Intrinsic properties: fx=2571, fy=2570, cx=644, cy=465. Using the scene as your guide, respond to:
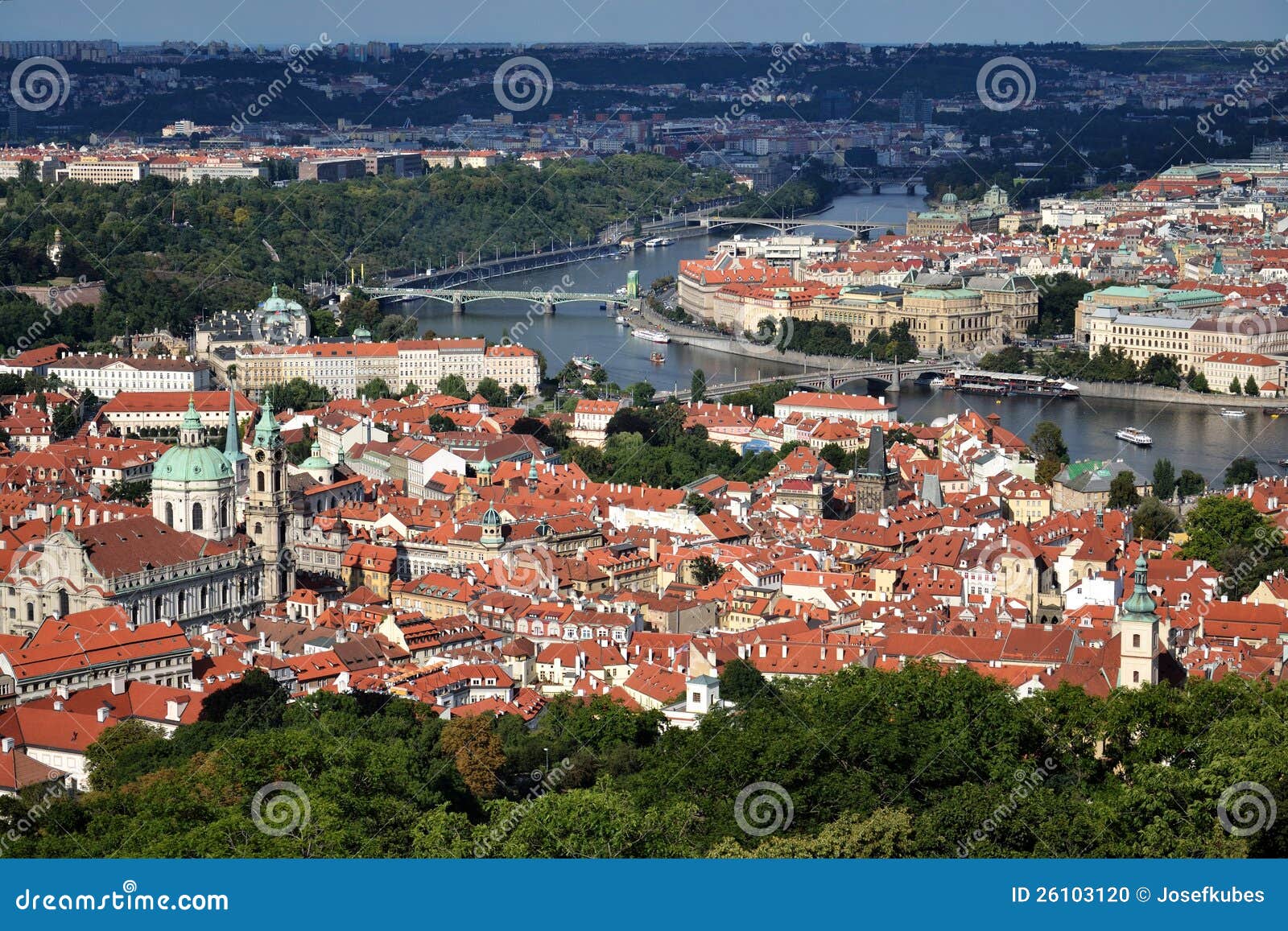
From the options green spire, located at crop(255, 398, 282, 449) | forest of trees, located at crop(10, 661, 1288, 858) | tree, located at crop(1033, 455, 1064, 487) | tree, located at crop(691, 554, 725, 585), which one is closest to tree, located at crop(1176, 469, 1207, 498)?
tree, located at crop(1033, 455, 1064, 487)

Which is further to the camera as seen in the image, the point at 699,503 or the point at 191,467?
the point at 699,503

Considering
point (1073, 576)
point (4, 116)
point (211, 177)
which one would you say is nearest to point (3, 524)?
point (1073, 576)

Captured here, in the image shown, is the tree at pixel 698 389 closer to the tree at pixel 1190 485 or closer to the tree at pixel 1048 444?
the tree at pixel 1048 444

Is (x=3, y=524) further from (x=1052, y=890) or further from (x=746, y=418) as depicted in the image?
(x=1052, y=890)

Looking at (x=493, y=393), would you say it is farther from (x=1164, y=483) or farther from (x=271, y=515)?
(x=271, y=515)

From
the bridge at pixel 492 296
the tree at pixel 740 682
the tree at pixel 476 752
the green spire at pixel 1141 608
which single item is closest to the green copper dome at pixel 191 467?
the tree at pixel 740 682

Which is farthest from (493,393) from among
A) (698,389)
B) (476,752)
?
(476,752)

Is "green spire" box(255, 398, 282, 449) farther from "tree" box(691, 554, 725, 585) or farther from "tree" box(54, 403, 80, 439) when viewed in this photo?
"tree" box(54, 403, 80, 439)
